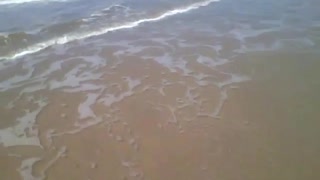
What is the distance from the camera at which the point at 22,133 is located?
5.96m

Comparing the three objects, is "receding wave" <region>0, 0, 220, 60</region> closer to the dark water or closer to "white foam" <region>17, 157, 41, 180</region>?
the dark water

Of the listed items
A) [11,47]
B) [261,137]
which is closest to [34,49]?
[11,47]

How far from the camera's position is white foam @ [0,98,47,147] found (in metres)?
5.76

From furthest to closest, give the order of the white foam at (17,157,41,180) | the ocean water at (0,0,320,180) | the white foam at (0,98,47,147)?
the white foam at (0,98,47,147)
the ocean water at (0,0,320,180)
the white foam at (17,157,41,180)

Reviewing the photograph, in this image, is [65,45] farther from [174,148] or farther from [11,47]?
[174,148]

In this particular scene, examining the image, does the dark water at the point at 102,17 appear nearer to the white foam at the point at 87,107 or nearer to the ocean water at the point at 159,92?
the ocean water at the point at 159,92

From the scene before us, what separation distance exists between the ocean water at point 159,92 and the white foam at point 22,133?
2cm

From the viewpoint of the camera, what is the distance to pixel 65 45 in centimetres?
893

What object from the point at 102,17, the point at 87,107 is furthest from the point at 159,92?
the point at 102,17

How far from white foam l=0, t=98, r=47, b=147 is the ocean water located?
2cm

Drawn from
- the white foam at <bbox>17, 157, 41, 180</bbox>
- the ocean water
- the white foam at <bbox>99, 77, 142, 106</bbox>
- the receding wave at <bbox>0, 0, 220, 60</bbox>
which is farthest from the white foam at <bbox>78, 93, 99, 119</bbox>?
the receding wave at <bbox>0, 0, 220, 60</bbox>

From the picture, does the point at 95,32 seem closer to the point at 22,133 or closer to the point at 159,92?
the point at 159,92

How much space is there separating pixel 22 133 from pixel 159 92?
95.3 inches

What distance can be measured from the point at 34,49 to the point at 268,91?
16.3ft
